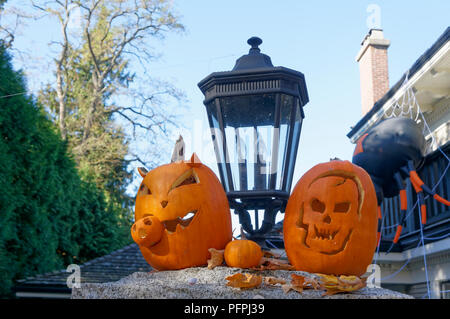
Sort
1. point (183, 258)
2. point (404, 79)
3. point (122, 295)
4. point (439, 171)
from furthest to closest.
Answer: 1. point (404, 79)
2. point (439, 171)
3. point (183, 258)
4. point (122, 295)

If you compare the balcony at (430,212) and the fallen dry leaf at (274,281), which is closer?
the fallen dry leaf at (274,281)

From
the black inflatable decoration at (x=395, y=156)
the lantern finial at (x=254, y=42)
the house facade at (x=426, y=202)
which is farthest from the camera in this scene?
the house facade at (x=426, y=202)

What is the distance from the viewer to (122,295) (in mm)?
2102

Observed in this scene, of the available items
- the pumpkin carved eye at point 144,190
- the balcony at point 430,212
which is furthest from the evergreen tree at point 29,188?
the balcony at point 430,212

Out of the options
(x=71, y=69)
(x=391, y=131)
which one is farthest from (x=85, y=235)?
(x=71, y=69)

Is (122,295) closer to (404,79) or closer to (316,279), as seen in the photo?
(316,279)

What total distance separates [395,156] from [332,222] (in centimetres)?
508

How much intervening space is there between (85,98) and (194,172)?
1877 cm

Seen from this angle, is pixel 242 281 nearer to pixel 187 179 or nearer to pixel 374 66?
pixel 187 179

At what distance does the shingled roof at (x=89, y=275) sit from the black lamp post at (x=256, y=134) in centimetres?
501

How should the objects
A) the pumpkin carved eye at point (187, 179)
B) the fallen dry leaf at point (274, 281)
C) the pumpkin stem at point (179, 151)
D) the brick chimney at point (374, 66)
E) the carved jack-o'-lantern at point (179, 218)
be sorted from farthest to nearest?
1. the brick chimney at point (374, 66)
2. the pumpkin stem at point (179, 151)
3. the pumpkin carved eye at point (187, 179)
4. the carved jack-o'-lantern at point (179, 218)
5. the fallen dry leaf at point (274, 281)

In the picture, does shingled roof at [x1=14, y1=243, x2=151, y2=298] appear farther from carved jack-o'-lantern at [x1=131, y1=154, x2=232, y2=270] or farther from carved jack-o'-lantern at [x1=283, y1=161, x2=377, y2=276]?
carved jack-o'-lantern at [x1=283, y1=161, x2=377, y2=276]

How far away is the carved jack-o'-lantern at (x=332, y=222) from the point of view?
243 cm

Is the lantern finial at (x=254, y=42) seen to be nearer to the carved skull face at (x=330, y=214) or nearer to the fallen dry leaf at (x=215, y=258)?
the carved skull face at (x=330, y=214)
